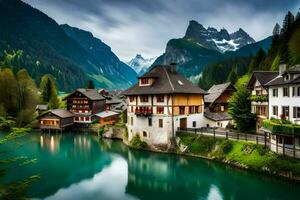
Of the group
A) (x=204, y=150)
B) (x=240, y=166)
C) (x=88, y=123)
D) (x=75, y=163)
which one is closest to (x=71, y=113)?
(x=88, y=123)

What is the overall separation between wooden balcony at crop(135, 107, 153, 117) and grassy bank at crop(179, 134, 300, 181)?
6.42m

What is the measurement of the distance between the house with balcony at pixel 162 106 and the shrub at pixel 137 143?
64cm

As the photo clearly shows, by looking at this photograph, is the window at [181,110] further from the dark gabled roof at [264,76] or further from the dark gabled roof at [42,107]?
the dark gabled roof at [42,107]

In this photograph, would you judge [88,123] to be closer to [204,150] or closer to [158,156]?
[158,156]

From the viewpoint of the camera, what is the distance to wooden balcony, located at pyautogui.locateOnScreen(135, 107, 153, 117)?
44.6m

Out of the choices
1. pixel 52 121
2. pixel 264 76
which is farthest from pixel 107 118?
pixel 264 76

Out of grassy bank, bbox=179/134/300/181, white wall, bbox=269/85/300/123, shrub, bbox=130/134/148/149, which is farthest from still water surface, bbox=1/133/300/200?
white wall, bbox=269/85/300/123

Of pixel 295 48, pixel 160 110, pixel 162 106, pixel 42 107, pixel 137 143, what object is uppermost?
pixel 295 48

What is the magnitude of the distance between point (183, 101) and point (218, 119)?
33.5ft

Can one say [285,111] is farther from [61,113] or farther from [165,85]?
[61,113]

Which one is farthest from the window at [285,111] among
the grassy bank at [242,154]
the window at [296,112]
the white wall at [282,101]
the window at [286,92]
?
the grassy bank at [242,154]

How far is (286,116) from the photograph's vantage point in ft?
105

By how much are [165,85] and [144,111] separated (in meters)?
5.74

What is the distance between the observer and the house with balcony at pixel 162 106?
4316 cm
